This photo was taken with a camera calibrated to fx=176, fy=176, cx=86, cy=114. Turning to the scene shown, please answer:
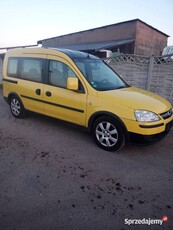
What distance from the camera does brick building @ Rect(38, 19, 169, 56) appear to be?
61.8 feet

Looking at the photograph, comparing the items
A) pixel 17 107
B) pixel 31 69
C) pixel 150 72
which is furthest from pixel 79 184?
pixel 150 72

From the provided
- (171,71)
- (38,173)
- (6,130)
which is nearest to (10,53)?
(6,130)

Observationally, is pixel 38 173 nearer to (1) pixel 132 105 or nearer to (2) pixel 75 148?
(2) pixel 75 148

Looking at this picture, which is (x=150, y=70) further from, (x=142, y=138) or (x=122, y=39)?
(x=122, y=39)

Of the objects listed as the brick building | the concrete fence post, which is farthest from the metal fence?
the brick building

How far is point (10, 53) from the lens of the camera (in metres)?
5.20

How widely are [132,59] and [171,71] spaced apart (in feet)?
5.86

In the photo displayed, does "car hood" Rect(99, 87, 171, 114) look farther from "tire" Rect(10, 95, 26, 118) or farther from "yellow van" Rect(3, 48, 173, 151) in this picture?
"tire" Rect(10, 95, 26, 118)

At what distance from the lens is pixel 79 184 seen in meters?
2.65

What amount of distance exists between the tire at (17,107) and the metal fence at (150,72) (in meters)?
4.95

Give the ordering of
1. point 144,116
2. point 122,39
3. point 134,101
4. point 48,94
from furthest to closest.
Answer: point 122,39 → point 48,94 → point 134,101 → point 144,116

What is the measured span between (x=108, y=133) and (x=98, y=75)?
140 cm

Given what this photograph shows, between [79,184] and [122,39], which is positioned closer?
[79,184]

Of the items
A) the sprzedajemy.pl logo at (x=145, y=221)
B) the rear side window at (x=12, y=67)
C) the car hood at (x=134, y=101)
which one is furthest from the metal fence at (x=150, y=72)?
the sprzedajemy.pl logo at (x=145, y=221)
